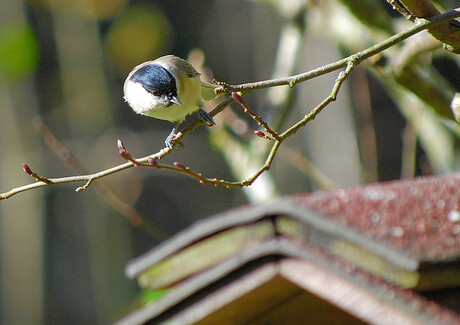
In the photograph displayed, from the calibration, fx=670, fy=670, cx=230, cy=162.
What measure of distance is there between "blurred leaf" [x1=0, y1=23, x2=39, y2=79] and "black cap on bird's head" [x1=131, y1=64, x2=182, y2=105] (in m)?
2.67

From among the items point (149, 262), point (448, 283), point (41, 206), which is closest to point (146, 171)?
point (41, 206)

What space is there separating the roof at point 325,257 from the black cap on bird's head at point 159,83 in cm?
51

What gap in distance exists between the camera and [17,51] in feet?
14.0

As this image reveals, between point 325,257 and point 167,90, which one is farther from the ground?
point 167,90

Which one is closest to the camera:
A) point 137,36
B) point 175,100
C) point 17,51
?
point 175,100

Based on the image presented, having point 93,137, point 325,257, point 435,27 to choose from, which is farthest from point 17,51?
point 435,27

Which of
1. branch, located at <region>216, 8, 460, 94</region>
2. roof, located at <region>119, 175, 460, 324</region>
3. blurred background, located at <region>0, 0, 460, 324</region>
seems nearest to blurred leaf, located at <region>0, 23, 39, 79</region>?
blurred background, located at <region>0, 0, 460, 324</region>

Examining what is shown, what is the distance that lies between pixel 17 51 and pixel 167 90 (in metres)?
2.85

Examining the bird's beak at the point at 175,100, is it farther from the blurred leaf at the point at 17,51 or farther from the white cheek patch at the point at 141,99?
the blurred leaf at the point at 17,51

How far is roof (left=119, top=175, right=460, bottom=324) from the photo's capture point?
42.1 inches

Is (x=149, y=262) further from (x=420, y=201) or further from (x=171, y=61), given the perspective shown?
(x=171, y=61)

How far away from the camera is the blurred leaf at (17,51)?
4156 mm

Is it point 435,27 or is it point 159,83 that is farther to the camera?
point 159,83

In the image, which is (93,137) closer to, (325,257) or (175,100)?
(175,100)
